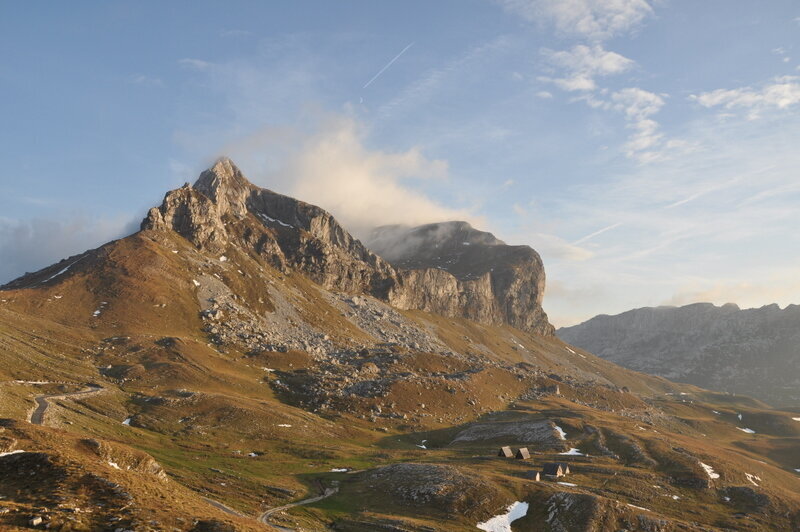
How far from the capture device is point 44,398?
101 m

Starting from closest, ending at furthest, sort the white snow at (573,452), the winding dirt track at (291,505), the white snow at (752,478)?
1. the winding dirt track at (291,505)
2. the white snow at (752,478)
3. the white snow at (573,452)

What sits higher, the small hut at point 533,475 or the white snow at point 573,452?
the small hut at point 533,475

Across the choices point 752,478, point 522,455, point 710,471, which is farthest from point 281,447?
point 752,478

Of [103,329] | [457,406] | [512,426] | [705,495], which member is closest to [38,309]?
[103,329]

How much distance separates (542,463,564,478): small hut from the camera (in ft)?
338

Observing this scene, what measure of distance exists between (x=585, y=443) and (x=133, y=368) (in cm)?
12721

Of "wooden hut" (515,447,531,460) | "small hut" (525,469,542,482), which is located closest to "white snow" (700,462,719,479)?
"wooden hut" (515,447,531,460)

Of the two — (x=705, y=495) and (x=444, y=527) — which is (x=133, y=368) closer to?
(x=444, y=527)

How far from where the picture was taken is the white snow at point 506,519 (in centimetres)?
7881

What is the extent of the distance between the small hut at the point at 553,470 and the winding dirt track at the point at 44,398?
9198 cm

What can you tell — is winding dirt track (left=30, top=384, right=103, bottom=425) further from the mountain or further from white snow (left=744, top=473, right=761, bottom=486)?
white snow (left=744, top=473, right=761, bottom=486)

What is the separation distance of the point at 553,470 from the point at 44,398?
104 m

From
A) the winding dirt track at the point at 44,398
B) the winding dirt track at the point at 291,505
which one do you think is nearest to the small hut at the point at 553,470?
the winding dirt track at the point at 291,505

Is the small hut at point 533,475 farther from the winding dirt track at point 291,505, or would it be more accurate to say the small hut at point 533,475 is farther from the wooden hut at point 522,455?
the winding dirt track at point 291,505
